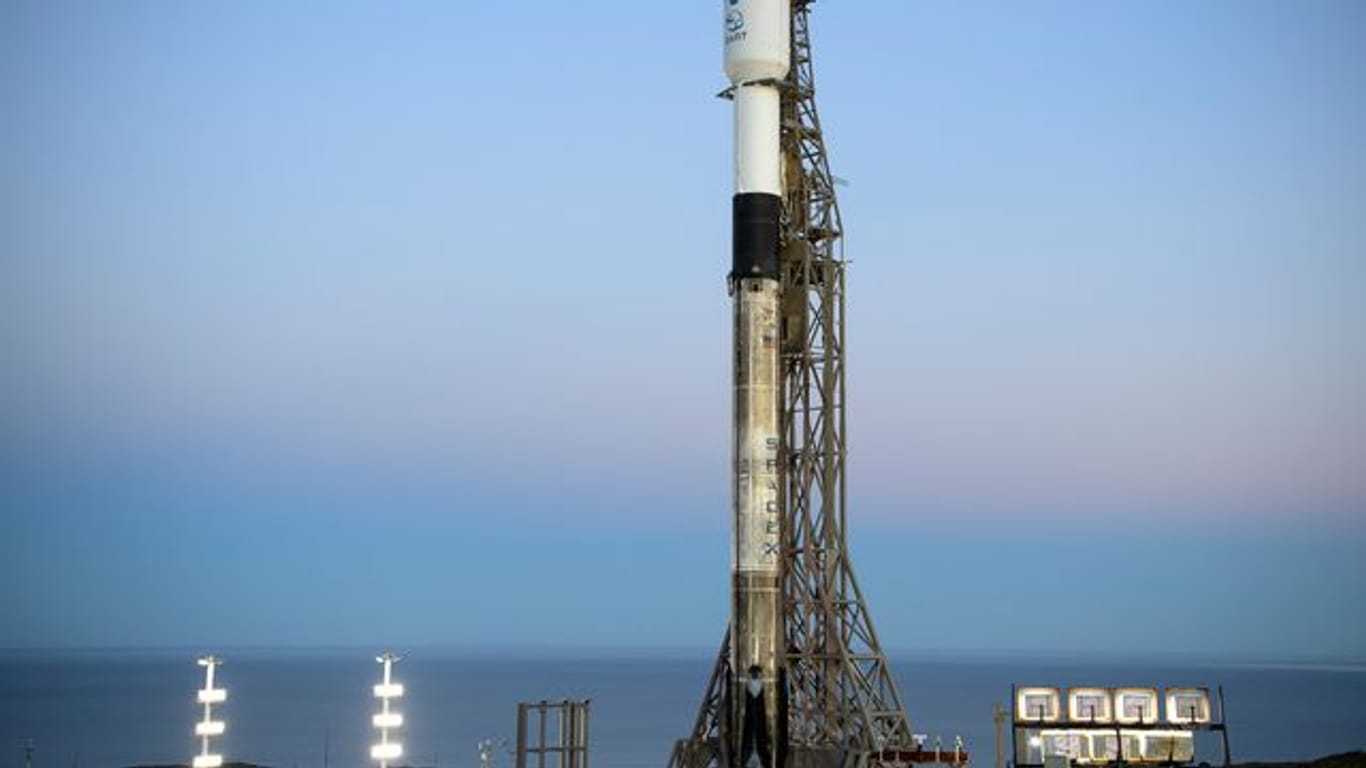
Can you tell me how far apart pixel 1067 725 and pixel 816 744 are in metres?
6.77

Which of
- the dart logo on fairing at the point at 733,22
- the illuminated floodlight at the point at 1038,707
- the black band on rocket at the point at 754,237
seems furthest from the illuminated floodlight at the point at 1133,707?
the dart logo on fairing at the point at 733,22

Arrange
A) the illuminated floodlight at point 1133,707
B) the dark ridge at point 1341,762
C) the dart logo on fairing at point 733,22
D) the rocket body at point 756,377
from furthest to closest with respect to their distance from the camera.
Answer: the dark ridge at point 1341,762
the dart logo on fairing at point 733,22
the illuminated floodlight at point 1133,707
the rocket body at point 756,377

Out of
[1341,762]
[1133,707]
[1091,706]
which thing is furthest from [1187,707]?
[1341,762]

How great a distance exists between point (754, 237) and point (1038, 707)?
14863 mm

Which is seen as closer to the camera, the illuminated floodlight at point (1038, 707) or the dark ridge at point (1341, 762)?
the illuminated floodlight at point (1038, 707)

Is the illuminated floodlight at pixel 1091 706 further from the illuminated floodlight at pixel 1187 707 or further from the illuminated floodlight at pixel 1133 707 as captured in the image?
the illuminated floodlight at pixel 1187 707

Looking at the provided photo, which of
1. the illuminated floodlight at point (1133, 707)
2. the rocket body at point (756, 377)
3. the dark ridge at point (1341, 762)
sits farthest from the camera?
the dark ridge at point (1341, 762)

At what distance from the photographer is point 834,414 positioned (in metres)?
43.0

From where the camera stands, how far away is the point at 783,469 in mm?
42531

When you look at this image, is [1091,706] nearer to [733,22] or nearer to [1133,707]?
[1133,707]

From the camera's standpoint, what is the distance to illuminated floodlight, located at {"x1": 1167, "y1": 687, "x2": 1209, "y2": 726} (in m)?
40.2

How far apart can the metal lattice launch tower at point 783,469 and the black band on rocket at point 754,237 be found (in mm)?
39

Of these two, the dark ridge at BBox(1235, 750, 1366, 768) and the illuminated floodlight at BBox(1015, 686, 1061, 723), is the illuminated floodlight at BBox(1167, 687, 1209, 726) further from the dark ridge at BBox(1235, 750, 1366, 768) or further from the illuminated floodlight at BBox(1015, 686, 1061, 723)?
the dark ridge at BBox(1235, 750, 1366, 768)

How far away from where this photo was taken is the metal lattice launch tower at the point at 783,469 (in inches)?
1563
